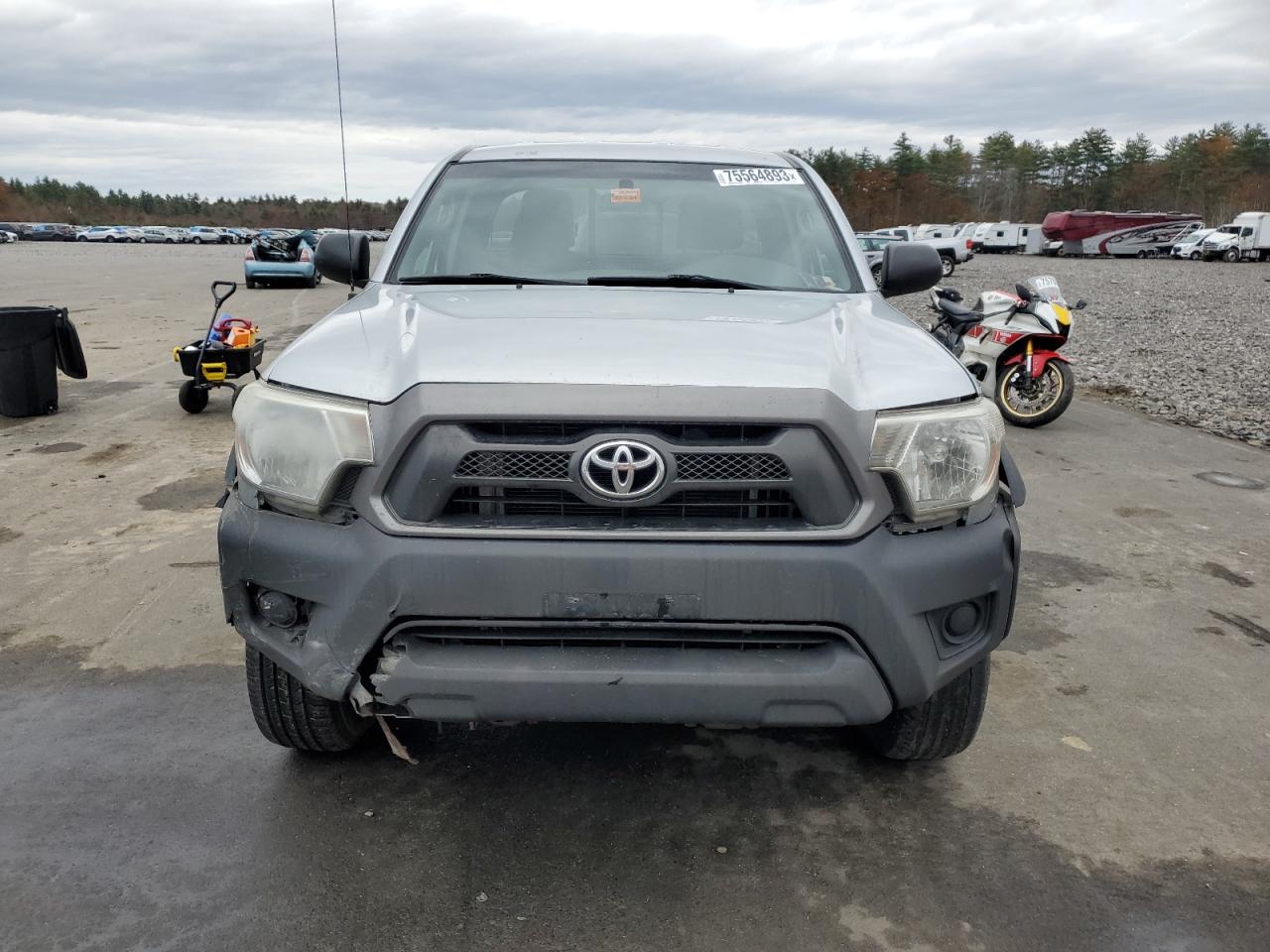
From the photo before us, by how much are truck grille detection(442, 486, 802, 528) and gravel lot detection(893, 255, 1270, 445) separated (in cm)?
749

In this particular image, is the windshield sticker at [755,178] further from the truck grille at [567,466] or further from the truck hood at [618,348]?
the truck grille at [567,466]

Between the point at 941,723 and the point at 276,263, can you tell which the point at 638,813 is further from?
the point at 276,263

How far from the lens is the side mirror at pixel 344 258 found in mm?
4012

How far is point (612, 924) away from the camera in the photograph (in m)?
2.40

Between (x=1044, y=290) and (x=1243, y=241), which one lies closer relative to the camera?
(x=1044, y=290)

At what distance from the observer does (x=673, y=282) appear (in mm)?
3531

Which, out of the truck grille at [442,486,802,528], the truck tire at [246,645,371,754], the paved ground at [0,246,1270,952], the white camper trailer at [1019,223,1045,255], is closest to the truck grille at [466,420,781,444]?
the truck grille at [442,486,802,528]

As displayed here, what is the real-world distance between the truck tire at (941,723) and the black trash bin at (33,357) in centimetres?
787

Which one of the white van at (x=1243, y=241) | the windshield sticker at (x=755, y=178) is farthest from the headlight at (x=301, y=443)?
the white van at (x=1243, y=241)

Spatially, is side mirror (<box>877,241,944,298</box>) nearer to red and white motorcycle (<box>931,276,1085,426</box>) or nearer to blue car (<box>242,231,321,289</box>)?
red and white motorcycle (<box>931,276,1085,426</box>)

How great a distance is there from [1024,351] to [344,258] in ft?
21.1

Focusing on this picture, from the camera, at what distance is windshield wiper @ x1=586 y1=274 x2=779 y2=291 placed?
137 inches

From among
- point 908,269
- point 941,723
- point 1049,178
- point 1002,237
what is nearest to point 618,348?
point 941,723

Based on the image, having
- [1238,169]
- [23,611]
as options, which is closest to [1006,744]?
[23,611]
